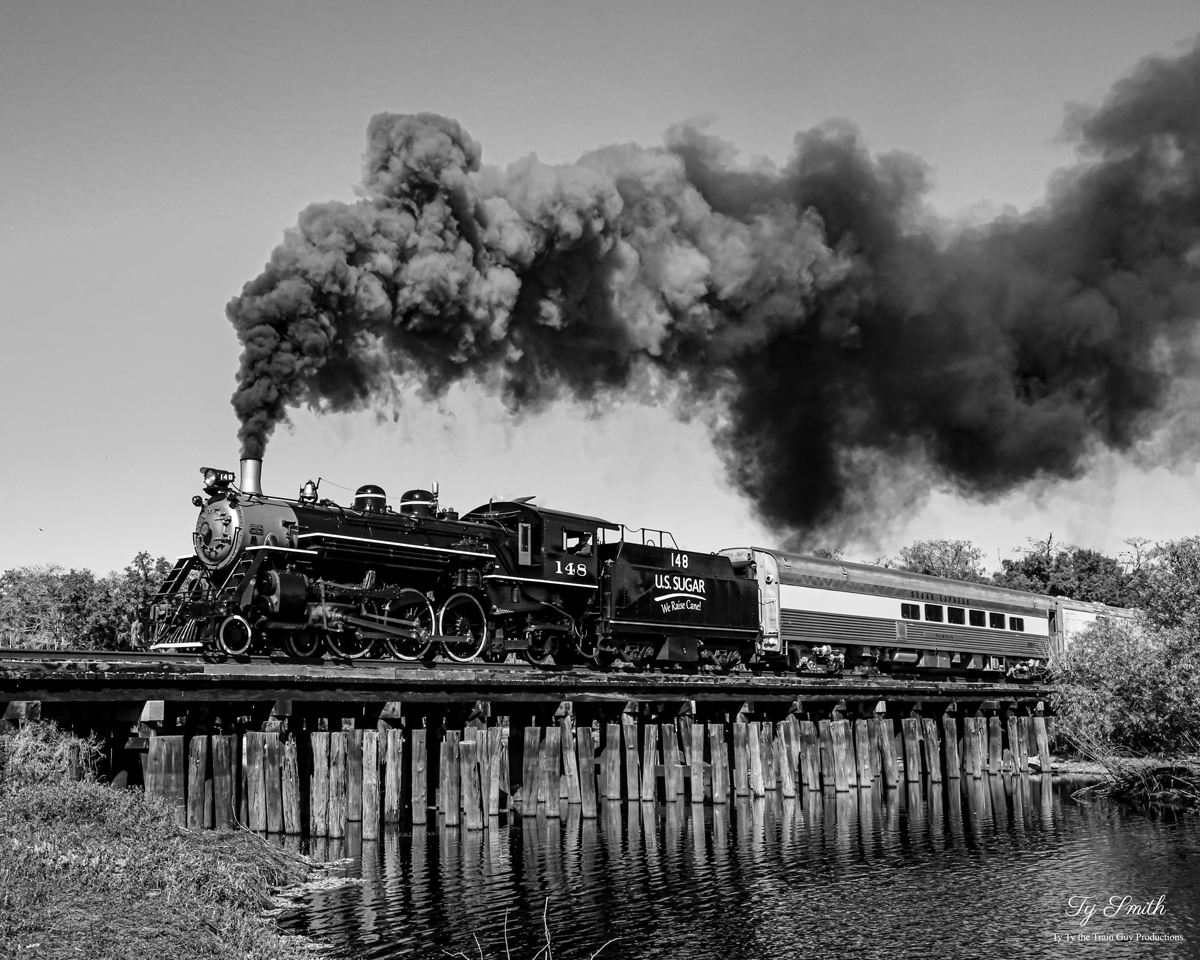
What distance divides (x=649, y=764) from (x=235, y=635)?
864cm

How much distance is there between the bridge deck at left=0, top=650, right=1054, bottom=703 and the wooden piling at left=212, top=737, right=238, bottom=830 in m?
0.78

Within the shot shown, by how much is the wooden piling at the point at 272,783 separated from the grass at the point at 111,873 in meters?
1.94

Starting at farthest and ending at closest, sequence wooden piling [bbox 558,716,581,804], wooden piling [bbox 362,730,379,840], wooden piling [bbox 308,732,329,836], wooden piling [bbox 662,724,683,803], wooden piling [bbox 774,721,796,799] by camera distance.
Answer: wooden piling [bbox 774,721,796,799] → wooden piling [bbox 662,724,683,803] → wooden piling [bbox 558,716,581,804] → wooden piling [bbox 362,730,379,840] → wooden piling [bbox 308,732,329,836]

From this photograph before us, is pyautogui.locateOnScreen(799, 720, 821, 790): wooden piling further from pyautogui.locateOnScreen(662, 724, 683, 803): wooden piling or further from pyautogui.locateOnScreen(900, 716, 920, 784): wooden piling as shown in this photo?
pyautogui.locateOnScreen(662, 724, 683, 803): wooden piling

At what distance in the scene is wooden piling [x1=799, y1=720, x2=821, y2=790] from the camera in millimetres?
26750

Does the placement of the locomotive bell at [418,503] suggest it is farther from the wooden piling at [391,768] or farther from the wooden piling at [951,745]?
the wooden piling at [951,745]

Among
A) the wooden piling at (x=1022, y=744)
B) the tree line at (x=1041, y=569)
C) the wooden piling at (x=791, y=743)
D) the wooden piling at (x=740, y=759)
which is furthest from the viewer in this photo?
the tree line at (x=1041, y=569)

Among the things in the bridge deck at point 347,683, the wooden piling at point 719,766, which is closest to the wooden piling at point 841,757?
the bridge deck at point 347,683

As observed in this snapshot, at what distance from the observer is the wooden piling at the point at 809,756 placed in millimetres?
26750

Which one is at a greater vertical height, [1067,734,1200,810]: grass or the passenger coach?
the passenger coach

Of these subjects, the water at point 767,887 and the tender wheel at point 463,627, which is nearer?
the water at point 767,887

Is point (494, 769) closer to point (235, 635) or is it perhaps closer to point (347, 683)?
point (347, 683)

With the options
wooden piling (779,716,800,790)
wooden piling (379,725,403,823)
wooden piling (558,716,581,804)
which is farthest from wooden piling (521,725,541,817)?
wooden piling (779,716,800,790)

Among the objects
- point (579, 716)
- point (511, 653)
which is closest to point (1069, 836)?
point (579, 716)
